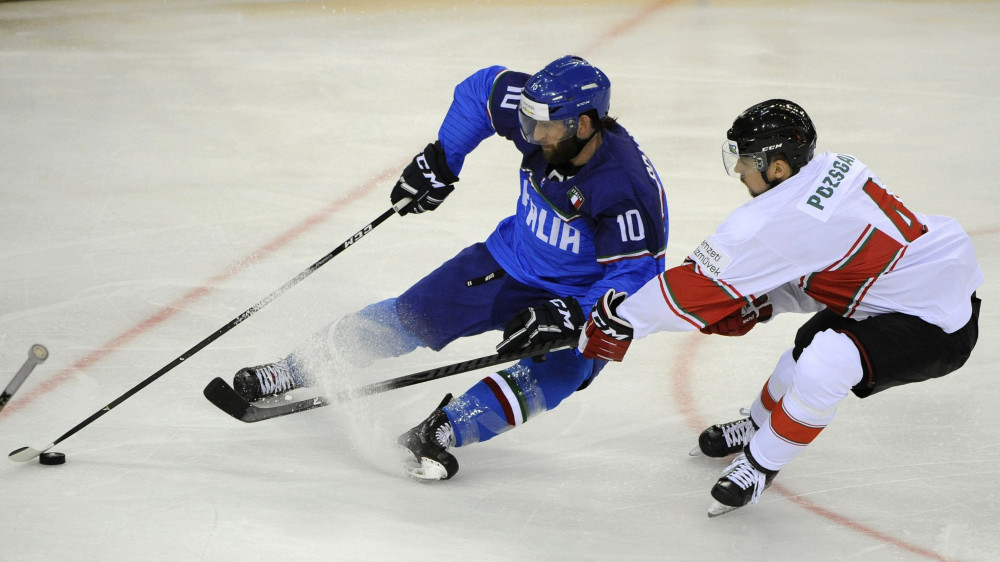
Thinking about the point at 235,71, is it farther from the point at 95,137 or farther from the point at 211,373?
the point at 211,373

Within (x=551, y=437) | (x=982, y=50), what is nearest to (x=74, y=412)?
(x=551, y=437)

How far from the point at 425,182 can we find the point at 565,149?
64cm

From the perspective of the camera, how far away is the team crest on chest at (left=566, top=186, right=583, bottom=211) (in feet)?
9.70

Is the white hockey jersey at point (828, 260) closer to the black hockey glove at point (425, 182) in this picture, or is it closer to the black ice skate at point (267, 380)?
the black hockey glove at point (425, 182)

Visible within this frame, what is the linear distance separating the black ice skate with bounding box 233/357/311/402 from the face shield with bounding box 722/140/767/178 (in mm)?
1458

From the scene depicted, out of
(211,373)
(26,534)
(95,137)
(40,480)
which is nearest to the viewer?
(26,534)

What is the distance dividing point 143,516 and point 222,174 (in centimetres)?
279

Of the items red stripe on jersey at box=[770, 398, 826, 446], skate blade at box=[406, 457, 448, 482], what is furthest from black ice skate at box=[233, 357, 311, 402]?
red stripe on jersey at box=[770, 398, 826, 446]

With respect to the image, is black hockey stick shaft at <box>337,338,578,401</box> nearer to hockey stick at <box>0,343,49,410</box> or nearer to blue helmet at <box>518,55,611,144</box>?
blue helmet at <box>518,55,611,144</box>

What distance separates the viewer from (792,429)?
107 inches

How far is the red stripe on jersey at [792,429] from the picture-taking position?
2.69m

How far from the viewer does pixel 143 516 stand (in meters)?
2.58

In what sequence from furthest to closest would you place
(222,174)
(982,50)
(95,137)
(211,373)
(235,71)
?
(982,50), (235,71), (95,137), (222,174), (211,373)

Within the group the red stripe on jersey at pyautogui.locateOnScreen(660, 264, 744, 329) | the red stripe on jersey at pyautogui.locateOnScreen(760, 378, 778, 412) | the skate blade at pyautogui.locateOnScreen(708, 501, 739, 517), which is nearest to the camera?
the red stripe on jersey at pyautogui.locateOnScreen(660, 264, 744, 329)
